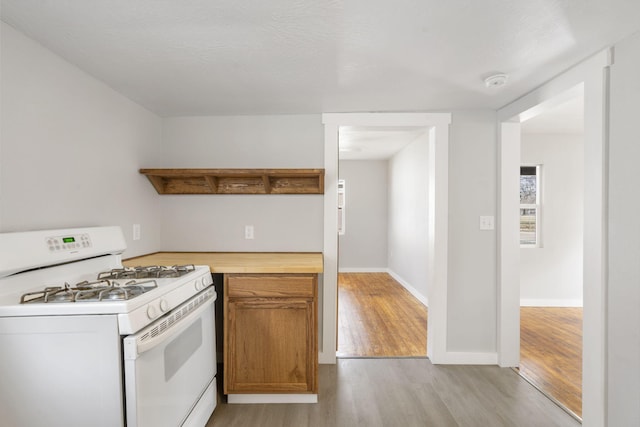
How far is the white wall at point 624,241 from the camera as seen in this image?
146 cm

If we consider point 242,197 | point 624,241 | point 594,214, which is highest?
point 242,197

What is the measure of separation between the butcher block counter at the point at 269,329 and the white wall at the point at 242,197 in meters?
0.69

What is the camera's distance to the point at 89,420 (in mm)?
1191

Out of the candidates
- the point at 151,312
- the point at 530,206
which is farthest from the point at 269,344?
the point at 530,206

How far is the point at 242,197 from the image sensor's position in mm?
2684

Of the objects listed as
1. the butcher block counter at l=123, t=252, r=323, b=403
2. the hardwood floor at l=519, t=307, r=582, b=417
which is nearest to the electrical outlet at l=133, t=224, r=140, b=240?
the butcher block counter at l=123, t=252, r=323, b=403

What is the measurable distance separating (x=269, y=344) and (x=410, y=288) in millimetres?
A: 3435

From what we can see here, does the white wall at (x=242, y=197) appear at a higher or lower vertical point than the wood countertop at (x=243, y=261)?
higher

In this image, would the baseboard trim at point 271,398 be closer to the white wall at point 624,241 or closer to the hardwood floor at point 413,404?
the hardwood floor at point 413,404

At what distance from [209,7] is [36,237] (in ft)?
4.19

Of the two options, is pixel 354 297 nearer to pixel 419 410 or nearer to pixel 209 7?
pixel 419 410

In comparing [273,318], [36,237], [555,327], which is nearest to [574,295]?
[555,327]

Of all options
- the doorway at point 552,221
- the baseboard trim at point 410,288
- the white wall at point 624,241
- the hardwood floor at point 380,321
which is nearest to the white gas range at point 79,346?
the hardwood floor at point 380,321

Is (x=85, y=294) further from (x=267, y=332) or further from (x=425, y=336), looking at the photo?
(x=425, y=336)
